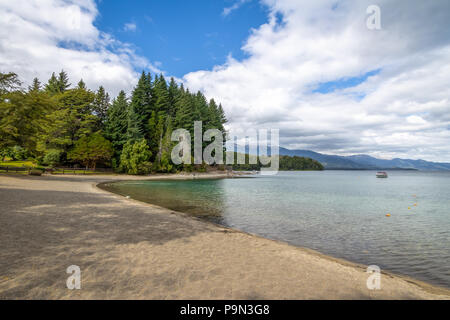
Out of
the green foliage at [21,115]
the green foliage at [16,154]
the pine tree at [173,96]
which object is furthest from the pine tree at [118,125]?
the green foliage at [21,115]

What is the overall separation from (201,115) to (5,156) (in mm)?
49602

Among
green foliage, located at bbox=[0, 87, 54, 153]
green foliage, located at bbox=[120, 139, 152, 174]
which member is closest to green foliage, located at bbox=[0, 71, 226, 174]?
green foliage, located at bbox=[120, 139, 152, 174]

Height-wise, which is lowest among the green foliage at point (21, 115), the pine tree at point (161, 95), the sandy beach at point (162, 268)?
the sandy beach at point (162, 268)

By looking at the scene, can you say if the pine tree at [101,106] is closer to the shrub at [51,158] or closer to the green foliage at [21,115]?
the shrub at [51,158]

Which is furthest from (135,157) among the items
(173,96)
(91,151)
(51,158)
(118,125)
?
(173,96)

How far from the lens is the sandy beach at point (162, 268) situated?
13.8 feet

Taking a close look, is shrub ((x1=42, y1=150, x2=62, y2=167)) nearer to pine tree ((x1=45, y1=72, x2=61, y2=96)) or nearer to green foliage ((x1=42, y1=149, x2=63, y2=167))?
green foliage ((x1=42, y1=149, x2=63, y2=167))

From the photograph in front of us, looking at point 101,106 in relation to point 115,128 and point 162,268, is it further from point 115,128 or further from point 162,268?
point 162,268

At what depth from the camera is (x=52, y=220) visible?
8852 mm

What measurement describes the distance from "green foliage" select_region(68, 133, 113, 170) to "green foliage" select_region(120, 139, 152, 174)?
399 centimetres

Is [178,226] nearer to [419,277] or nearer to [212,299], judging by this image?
[212,299]

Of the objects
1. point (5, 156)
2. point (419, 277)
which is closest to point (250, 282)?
point (419, 277)

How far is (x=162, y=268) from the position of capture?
5.21 m

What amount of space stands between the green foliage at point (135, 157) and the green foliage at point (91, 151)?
399cm
